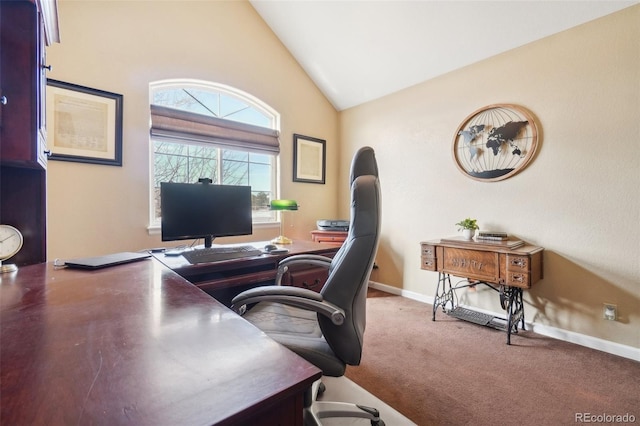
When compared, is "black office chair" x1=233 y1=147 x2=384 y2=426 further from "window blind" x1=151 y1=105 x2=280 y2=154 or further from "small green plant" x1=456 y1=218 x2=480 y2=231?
"window blind" x1=151 y1=105 x2=280 y2=154

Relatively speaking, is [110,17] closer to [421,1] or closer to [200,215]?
[200,215]

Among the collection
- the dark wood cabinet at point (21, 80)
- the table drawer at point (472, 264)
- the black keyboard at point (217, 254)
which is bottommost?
the table drawer at point (472, 264)

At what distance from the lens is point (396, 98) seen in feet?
10.9

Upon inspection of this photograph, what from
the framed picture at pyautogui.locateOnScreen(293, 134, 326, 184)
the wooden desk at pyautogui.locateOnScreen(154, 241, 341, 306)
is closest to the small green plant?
the wooden desk at pyautogui.locateOnScreen(154, 241, 341, 306)

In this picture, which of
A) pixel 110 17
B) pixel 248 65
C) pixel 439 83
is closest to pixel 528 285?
pixel 439 83

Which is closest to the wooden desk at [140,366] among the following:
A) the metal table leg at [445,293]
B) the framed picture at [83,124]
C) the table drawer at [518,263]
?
the framed picture at [83,124]

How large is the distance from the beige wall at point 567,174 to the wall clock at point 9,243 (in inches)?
125

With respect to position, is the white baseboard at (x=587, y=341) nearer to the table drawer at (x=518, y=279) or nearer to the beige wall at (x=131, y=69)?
the table drawer at (x=518, y=279)

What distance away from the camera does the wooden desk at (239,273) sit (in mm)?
1577

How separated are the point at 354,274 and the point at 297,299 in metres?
0.24

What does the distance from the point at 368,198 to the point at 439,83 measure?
254cm

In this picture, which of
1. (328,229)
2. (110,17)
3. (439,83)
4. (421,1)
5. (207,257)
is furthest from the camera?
(328,229)

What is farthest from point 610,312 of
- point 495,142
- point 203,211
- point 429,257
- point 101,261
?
point 101,261

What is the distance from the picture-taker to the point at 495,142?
2.55 m
